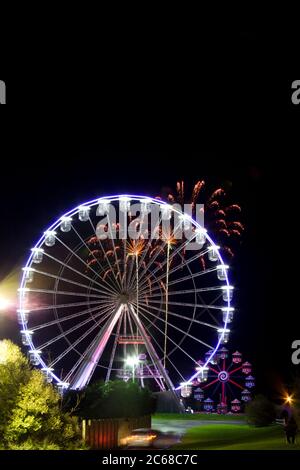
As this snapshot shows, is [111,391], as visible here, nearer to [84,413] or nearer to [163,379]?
[84,413]

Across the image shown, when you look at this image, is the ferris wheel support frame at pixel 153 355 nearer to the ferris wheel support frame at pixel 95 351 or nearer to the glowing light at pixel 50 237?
the ferris wheel support frame at pixel 95 351

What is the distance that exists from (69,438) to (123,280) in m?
17.2

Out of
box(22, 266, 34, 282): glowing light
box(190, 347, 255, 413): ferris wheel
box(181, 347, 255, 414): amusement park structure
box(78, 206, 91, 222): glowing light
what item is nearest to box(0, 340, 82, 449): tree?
box(22, 266, 34, 282): glowing light

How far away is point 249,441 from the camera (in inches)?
1130

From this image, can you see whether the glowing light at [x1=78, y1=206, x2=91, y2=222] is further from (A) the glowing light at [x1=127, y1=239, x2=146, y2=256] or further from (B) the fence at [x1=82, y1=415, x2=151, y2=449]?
(B) the fence at [x1=82, y1=415, x2=151, y2=449]

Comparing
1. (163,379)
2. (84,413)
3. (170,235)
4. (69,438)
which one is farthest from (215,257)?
(69,438)

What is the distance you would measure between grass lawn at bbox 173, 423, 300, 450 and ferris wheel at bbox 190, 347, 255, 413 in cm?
3638

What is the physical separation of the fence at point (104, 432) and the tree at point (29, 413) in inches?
82.3

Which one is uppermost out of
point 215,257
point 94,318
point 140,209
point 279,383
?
point 140,209

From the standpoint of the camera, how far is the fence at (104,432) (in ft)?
79.5

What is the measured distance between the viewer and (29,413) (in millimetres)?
20391

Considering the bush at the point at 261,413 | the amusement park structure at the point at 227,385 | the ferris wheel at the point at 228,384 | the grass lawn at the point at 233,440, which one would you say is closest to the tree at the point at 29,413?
the grass lawn at the point at 233,440

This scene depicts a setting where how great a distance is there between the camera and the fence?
24219mm
